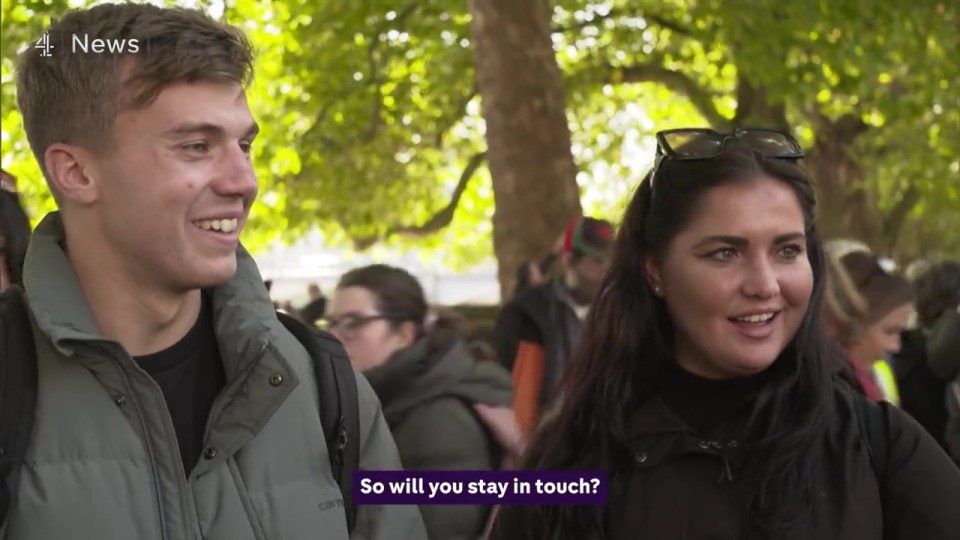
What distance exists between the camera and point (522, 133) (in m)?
11.9

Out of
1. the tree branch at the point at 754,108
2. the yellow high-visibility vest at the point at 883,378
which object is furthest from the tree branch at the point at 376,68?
the yellow high-visibility vest at the point at 883,378

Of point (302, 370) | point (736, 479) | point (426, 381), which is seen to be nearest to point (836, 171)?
point (426, 381)

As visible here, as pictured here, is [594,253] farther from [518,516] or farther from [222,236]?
[222,236]

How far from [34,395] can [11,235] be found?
200cm

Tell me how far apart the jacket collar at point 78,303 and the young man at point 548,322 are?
3.47 metres

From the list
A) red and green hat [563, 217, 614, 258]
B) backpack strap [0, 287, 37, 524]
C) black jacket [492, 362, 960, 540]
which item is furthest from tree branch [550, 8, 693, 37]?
backpack strap [0, 287, 37, 524]

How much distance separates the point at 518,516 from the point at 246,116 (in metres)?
0.90

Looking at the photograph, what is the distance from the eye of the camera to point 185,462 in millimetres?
2480

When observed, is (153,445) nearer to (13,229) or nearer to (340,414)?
(340,414)

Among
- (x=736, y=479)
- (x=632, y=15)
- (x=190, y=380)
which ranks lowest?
(x=736, y=479)

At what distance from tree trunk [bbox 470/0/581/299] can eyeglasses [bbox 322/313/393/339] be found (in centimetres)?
667

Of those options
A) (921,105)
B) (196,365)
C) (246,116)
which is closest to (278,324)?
(196,365)

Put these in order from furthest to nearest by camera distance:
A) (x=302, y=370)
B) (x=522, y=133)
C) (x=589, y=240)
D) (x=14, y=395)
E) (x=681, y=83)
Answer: (x=681, y=83) < (x=522, y=133) < (x=589, y=240) < (x=302, y=370) < (x=14, y=395)

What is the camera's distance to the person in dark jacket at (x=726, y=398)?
2656mm
